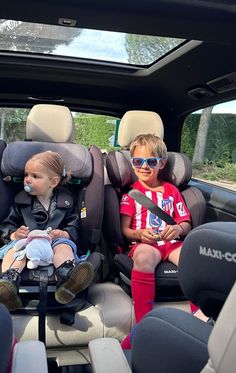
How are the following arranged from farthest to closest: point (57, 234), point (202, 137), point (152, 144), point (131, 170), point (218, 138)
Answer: point (202, 137)
point (218, 138)
point (131, 170)
point (152, 144)
point (57, 234)

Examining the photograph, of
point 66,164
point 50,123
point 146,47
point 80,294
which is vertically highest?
point 146,47

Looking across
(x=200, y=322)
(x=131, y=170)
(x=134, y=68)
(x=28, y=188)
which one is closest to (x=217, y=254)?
(x=200, y=322)

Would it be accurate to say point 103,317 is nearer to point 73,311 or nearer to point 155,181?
point 73,311

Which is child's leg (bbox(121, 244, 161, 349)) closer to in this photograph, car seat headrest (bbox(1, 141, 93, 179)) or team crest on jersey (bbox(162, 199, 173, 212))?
team crest on jersey (bbox(162, 199, 173, 212))

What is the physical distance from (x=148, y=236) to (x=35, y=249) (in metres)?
0.69

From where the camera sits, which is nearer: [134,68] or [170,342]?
[170,342]

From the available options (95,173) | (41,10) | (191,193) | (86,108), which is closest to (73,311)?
(95,173)

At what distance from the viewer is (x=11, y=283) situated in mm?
2064

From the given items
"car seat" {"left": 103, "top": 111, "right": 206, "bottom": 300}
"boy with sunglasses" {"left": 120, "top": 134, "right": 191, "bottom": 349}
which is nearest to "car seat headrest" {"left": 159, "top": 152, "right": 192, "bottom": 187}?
"car seat" {"left": 103, "top": 111, "right": 206, "bottom": 300}

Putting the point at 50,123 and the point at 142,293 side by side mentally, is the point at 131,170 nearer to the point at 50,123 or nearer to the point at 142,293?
the point at 50,123

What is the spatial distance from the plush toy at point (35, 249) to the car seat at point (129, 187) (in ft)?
1.52

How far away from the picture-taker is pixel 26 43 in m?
3.02

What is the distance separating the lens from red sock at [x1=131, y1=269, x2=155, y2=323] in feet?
7.73

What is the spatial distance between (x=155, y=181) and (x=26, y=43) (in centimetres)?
128
